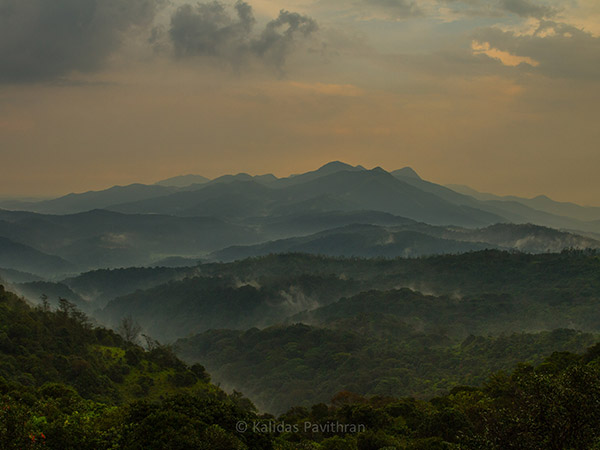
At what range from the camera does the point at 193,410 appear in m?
33.8

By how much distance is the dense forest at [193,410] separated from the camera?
2548cm

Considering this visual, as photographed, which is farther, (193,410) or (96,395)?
(96,395)

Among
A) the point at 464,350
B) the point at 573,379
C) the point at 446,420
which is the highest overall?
the point at 573,379

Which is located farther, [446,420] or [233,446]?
[446,420]

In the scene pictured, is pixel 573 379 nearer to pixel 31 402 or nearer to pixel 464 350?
pixel 31 402

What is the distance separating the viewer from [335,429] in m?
59.3

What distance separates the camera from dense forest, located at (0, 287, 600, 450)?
2548cm

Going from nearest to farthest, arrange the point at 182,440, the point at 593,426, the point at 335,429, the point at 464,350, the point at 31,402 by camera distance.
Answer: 1. the point at 593,426
2. the point at 182,440
3. the point at 31,402
4. the point at 335,429
5. the point at 464,350

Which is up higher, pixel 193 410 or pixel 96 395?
pixel 193 410

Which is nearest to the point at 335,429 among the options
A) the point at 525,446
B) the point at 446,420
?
the point at 446,420

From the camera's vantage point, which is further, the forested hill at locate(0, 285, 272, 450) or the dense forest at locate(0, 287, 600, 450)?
the forested hill at locate(0, 285, 272, 450)

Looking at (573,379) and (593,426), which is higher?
(573,379)

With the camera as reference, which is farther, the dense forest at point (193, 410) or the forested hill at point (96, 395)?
the forested hill at point (96, 395)

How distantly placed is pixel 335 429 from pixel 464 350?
15584cm
